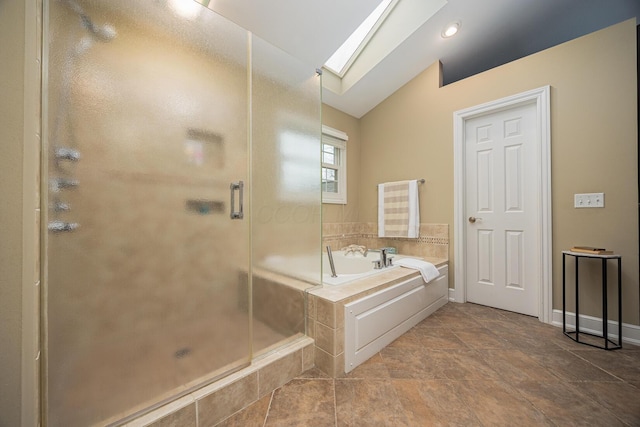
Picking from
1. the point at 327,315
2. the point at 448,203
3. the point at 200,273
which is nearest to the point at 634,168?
the point at 448,203

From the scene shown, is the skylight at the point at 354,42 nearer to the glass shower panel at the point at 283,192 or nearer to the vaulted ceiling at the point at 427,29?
the vaulted ceiling at the point at 427,29

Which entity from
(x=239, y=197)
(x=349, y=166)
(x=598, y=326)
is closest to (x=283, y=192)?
(x=239, y=197)

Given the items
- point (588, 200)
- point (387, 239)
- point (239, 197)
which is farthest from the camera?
point (387, 239)

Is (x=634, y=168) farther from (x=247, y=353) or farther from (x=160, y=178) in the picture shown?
(x=160, y=178)

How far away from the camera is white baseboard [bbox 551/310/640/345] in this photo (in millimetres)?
1661

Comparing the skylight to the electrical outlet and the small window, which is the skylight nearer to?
the small window

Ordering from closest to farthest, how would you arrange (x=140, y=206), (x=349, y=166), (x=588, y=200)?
(x=140, y=206)
(x=588, y=200)
(x=349, y=166)

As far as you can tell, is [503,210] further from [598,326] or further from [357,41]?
[357,41]

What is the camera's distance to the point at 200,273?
41.3 inches

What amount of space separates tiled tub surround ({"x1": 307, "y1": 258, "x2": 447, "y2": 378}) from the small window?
1.51 m

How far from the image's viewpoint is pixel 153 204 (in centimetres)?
94

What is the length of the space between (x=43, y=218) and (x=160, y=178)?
342 millimetres

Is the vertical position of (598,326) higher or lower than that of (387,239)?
lower

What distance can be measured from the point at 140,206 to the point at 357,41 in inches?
104
